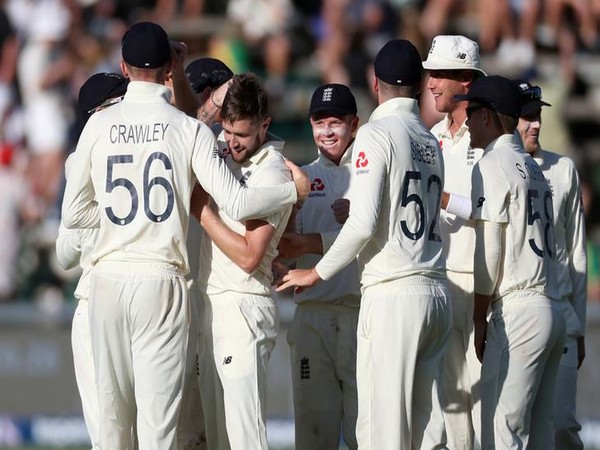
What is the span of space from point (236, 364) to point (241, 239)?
2.20 feet

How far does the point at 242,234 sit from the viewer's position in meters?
7.01

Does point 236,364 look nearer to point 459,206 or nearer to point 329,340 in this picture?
point 329,340

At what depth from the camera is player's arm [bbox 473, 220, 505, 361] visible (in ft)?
23.9

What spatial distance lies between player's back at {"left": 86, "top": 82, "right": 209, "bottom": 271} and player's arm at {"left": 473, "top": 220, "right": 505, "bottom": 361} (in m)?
1.70

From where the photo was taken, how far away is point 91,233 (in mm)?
7406

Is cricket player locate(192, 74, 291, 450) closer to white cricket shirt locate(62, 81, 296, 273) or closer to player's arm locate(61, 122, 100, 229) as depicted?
white cricket shirt locate(62, 81, 296, 273)

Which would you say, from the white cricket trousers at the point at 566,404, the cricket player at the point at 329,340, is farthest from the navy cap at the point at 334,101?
the white cricket trousers at the point at 566,404

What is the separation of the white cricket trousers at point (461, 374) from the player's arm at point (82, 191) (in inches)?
93.0

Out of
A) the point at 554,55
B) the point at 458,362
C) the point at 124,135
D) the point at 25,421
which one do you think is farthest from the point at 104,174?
the point at 554,55

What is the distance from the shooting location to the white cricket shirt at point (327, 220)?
7980 millimetres

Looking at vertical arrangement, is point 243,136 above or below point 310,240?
above

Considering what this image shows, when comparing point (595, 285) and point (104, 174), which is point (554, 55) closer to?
point (595, 285)

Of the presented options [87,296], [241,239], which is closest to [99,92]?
[87,296]

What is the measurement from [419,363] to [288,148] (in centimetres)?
756
